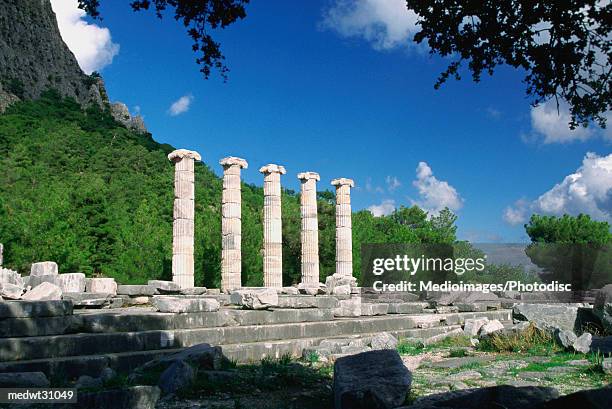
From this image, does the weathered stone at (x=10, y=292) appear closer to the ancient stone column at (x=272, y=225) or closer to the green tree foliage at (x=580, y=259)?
the ancient stone column at (x=272, y=225)

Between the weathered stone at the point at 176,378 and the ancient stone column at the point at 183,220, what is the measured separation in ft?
66.5

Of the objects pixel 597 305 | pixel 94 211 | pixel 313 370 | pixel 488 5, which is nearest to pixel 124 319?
pixel 313 370

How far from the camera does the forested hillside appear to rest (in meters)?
35.1

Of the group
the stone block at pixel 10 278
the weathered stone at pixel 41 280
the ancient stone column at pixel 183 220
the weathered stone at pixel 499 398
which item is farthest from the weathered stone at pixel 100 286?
the weathered stone at pixel 499 398

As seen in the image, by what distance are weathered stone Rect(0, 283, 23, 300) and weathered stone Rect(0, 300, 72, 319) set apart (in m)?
4.46

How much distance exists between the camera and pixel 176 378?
28.0 ft

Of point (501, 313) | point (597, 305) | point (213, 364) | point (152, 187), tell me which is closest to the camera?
point (213, 364)

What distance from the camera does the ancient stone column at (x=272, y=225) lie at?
32688 millimetres

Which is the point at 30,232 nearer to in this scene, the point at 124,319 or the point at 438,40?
the point at 124,319

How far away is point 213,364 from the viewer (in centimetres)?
1047

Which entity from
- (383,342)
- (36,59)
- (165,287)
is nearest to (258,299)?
(383,342)

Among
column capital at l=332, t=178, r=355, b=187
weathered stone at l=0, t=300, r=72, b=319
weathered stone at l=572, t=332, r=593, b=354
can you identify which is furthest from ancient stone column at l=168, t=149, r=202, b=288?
weathered stone at l=572, t=332, r=593, b=354

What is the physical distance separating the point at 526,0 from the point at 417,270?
127 ft

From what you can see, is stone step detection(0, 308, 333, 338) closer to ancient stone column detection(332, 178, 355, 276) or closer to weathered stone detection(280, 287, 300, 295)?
weathered stone detection(280, 287, 300, 295)
